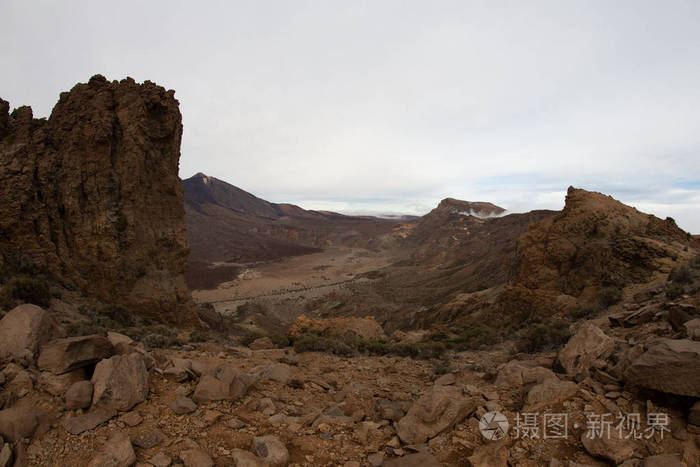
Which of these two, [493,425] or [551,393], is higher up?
[551,393]

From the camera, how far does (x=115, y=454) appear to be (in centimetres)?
275

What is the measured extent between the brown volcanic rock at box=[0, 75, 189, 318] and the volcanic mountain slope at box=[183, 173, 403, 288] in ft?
109

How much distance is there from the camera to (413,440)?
3365mm

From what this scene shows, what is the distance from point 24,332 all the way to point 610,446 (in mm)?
5979

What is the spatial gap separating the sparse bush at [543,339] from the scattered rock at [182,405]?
21.9ft

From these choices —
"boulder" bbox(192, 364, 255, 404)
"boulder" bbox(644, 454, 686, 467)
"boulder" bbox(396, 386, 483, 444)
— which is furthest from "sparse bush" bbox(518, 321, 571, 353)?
"boulder" bbox(192, 364, 255, 404)

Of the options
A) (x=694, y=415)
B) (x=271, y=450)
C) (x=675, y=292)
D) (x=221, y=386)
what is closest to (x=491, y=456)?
(x=694, y=415)

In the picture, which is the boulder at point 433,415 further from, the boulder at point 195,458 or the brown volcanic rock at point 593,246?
the brown volcanic rock at point 593,246

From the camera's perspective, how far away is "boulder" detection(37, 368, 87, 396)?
332 centimetres

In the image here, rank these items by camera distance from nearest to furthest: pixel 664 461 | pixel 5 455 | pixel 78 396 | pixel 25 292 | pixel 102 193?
pixel 664 461 < pixel 5 455 < pixel 78 396 < pixel 25 292 < pixel 102 193

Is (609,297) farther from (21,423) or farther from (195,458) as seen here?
(21,423)

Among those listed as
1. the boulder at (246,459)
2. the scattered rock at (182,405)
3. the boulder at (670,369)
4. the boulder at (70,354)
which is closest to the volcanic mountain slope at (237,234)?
the boulder at (70,354)

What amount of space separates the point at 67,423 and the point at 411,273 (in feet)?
128

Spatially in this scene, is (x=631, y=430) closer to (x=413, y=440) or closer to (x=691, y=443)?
(x=691, y=443)
